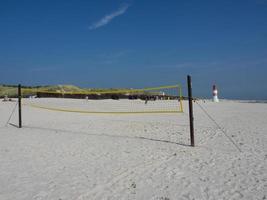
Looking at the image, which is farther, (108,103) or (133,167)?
(108,103)

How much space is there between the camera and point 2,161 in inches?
213

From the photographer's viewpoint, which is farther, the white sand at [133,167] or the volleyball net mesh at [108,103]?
the volleyball net mesh at [108,103]

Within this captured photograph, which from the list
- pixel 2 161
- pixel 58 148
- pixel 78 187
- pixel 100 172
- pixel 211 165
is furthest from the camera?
pixel 58 148

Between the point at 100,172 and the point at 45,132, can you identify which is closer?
the point at 100,172

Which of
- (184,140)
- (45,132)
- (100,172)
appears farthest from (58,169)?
(45,132)

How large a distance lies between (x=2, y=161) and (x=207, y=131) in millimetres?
5596

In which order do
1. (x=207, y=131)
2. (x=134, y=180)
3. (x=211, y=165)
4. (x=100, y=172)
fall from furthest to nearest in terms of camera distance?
(x=207, y=131) → (x=211, y=165) → (x=100, y=172) → (x=134, y=180)

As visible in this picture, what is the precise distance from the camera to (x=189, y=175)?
4.44m

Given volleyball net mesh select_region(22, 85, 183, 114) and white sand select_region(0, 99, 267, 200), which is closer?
white sand select_region(0, 99, 267, 200)

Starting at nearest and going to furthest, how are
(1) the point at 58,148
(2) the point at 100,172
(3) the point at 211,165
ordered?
(2) the point at 100,172
(3) the point at 211,165
(1) the point at 58,148

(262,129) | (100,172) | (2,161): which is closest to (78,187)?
(100,172)

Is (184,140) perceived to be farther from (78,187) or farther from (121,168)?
(78,187)

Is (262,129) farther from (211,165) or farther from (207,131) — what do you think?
(211,165)

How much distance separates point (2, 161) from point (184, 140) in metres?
4.08
